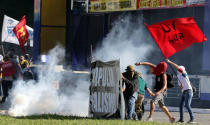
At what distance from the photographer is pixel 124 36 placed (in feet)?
74.7

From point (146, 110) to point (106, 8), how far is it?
7656 mm

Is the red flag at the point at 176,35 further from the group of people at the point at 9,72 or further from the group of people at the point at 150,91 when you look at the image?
the group of people at the point at 9,72

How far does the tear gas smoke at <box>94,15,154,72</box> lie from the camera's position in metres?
21.4

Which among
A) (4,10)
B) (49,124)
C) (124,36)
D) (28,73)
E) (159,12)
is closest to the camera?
(49,124)

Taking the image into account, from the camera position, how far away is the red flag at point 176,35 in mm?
11789

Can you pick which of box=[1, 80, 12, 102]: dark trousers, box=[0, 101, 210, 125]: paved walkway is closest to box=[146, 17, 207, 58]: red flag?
box=[0, 101, 210, 125]: paved walkway

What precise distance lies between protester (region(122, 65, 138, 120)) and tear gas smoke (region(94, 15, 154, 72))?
846cm

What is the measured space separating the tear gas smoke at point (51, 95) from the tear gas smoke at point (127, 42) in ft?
7.74

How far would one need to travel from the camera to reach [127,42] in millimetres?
22531

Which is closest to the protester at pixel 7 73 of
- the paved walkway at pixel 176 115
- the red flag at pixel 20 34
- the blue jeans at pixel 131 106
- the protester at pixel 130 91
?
the paved walkway at pixel 176 115

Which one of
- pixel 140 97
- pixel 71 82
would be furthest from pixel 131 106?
pixel 71 82

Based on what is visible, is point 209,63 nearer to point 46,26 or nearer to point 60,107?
Answer: point 60,107

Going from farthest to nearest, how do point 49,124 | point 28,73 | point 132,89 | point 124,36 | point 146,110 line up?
point 124,36 → point 28,73 → point 146,110 → point 132,89 → point 49,124

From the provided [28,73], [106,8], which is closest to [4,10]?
[106,8]
